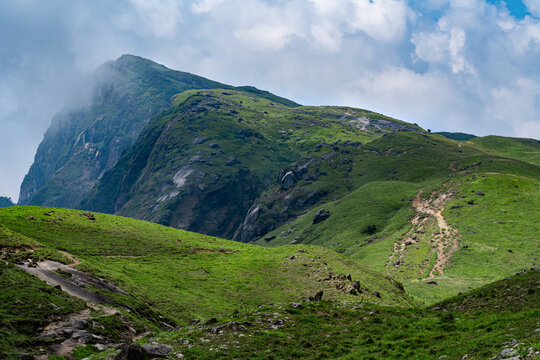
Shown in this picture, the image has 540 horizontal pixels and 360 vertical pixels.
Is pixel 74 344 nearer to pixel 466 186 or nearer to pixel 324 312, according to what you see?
pixel 324 312

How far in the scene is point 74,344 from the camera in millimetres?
26906

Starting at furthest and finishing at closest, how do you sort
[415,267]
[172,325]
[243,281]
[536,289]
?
1. [415,267]
2. [243,281]
3. [172,325]
4. [536,289]

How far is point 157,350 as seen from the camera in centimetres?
2348

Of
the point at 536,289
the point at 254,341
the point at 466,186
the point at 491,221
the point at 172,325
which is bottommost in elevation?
the point at 172,325

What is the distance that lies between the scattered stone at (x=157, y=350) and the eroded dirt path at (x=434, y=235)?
105187 mm

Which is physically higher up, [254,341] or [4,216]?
[4,216]

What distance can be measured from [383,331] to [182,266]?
151 feet

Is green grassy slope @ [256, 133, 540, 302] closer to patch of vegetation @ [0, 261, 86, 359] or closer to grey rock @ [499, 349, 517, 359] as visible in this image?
grey rock @ [499, 349, 517, 359]

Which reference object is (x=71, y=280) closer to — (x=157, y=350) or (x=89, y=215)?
(x=157, y=350)

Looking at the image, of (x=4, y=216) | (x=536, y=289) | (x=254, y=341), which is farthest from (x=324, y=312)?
(x=4, y=216)

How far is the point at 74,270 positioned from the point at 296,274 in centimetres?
3705

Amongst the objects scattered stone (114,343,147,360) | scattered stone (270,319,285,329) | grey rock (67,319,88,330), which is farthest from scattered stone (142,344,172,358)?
grey rock (67,319,88,330)

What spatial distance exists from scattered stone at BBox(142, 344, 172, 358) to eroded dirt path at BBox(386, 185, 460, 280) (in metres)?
105

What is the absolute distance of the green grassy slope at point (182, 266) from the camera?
5094cm
